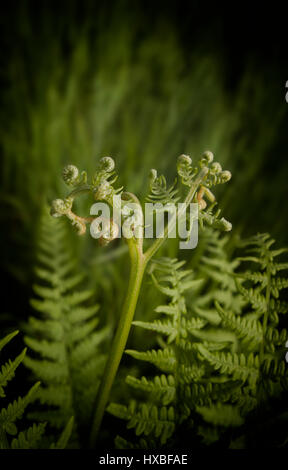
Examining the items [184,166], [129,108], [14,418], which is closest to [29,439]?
[14,418]

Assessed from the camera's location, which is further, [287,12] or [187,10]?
[187,10]

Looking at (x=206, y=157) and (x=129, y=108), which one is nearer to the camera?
(x=206, y=157)

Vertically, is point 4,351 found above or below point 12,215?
below

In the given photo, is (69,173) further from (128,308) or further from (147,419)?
(147,419)

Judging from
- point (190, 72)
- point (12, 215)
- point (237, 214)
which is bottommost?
point (237, 214)

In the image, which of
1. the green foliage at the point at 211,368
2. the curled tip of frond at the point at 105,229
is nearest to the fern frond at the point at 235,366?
the green foliage at the point at 211,368
